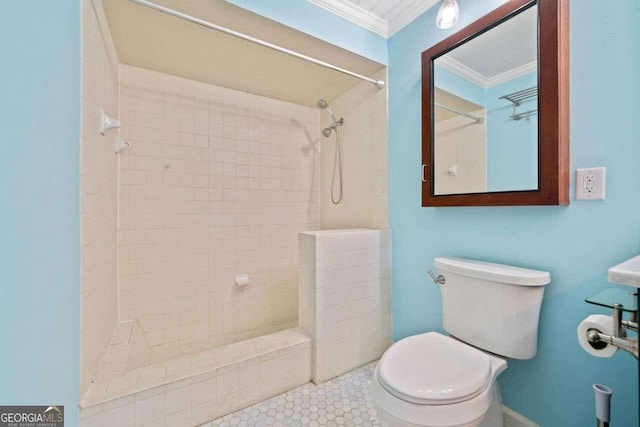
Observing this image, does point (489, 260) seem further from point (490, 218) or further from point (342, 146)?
point (342, 146)

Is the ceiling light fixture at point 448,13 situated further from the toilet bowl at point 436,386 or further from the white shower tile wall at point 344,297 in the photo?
the toilet bowl at point 436,386

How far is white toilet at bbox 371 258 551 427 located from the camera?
0.85m

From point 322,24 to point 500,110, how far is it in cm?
106

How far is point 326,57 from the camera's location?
170 cm

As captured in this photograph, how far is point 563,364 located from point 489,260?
46 centimetres

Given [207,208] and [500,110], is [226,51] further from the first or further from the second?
[500,110]

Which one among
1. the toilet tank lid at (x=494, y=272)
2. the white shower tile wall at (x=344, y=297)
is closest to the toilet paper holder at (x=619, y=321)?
the toilet tank lid at (x=494, y=272)

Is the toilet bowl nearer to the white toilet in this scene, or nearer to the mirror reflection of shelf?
the white toilet

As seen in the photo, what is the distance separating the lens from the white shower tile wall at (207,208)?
180 centimetres

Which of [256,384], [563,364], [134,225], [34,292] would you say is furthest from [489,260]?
[134,225]

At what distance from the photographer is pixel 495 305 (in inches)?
43.7

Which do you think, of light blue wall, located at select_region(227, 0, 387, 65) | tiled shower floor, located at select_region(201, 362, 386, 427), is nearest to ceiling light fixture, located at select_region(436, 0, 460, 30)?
light blue wall, located at select_region(227, 0, 387, 65)

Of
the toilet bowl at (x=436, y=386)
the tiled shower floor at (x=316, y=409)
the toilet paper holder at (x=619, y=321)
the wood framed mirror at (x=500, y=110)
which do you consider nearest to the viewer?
the toilet paper holder at (x=619, y=321)

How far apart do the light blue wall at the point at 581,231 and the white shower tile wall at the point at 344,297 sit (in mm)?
483
